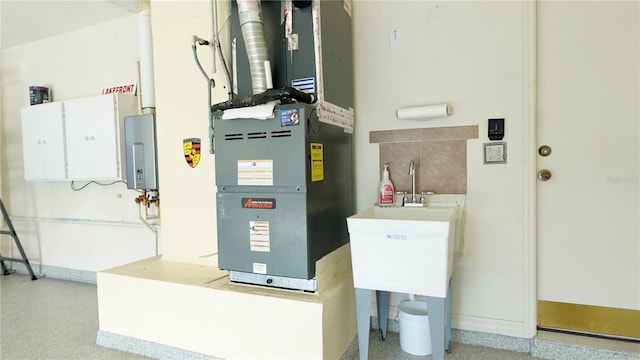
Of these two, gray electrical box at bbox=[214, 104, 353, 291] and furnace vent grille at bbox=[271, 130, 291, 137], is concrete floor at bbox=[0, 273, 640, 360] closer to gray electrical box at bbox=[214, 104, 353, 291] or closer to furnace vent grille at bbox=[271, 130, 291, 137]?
gray electrical box at bbox=[214, 104, 353, 291]

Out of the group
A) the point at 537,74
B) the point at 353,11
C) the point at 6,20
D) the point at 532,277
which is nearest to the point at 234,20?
the point at 353,11

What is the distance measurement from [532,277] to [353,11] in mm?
2059

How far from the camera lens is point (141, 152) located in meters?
2.80

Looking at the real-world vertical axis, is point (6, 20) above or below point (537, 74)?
above

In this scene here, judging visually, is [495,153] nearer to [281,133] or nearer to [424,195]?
[424,195]

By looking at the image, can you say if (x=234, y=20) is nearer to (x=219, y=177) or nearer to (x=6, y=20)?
(x=219, y=177)

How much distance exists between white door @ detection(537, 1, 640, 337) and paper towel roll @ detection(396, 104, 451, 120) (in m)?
0.55

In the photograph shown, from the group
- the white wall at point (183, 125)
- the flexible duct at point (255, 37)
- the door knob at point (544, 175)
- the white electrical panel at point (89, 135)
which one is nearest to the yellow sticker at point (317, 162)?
the flexible duct at point (255, 37)

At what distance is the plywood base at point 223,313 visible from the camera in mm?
1711

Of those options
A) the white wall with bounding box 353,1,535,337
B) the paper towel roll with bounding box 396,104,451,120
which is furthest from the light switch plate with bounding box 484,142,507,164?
the paper towel roll with bounding box 396,104,451,120

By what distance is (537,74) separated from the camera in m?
2.06

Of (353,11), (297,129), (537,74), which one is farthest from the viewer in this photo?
(353,11)

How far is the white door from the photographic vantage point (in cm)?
192

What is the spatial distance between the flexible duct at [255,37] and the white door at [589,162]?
5.27 ft
